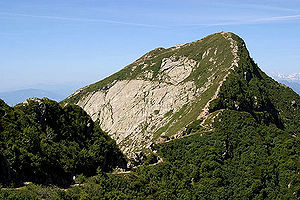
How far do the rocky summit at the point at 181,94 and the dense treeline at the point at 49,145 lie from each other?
2750 centimetres

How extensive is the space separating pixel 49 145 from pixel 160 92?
309 feet

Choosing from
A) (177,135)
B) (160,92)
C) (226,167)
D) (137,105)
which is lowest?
(226,167)

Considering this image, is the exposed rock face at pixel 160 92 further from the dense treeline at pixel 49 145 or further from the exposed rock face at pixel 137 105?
the dense treeline at pixel 49 145

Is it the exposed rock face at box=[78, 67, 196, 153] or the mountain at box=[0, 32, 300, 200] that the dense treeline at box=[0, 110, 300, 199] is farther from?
the exposed rock face at box=[78, 67, 196, 153]

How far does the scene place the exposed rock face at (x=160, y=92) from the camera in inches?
Answer: 4843

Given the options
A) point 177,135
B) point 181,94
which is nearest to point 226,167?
point 177,135

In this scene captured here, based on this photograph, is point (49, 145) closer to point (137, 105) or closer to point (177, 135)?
point (177, 135)

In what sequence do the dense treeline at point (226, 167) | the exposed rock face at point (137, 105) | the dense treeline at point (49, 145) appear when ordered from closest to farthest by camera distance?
the dense treeline at point (49, 145), the dense treeline at point (226, 167), the exposed rock face at point (137, 105)

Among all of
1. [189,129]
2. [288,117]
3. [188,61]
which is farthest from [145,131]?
[288,117]

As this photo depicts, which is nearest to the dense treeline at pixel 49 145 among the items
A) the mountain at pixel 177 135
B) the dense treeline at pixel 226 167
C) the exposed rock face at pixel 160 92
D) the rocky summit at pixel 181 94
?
the mountain at pixel 177 135

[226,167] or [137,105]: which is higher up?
[137,105]

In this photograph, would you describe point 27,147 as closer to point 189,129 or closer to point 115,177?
point 115,177

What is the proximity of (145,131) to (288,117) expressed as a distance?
61001mm

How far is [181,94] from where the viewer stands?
13950 centimetres
